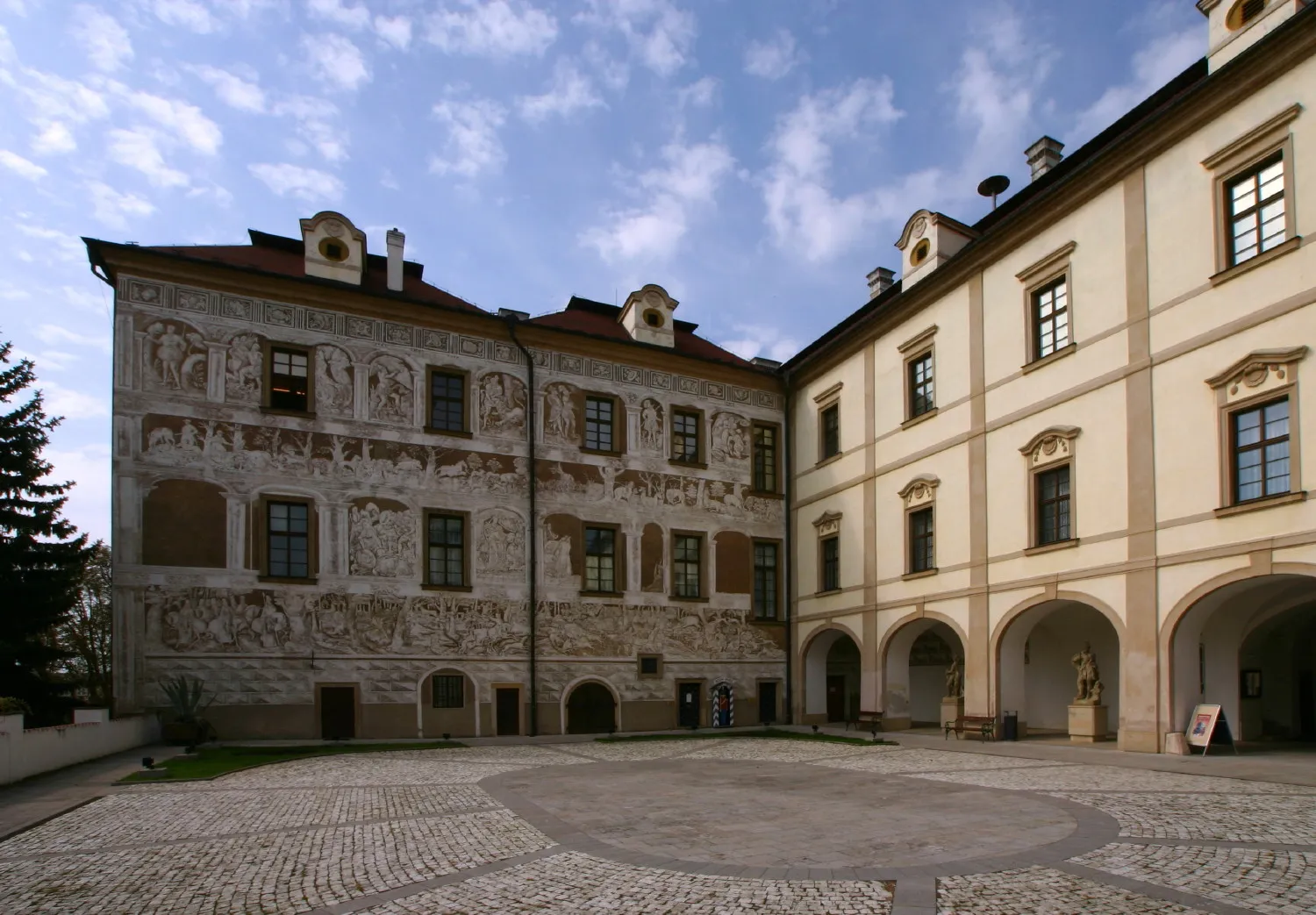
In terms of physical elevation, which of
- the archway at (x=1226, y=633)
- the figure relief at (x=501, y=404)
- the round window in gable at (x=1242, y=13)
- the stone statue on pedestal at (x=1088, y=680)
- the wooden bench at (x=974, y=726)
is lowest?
the wooden bench at (x=974, y=726)

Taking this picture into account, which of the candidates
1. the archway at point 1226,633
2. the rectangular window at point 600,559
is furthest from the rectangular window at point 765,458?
the archway at point 1226,633

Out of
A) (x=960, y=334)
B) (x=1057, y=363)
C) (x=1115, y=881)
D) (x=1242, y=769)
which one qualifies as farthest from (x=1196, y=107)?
(x=1115, y=881)

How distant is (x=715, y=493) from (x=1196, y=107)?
14.7 metres

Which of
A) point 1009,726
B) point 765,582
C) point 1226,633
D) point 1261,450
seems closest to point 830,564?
point 765,582

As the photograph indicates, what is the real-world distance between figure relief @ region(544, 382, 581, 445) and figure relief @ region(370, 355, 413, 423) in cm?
347

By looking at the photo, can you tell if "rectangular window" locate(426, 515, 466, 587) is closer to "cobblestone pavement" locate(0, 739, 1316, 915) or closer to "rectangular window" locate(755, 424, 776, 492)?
"rectangular window" locate(755, 424, 776, 492)

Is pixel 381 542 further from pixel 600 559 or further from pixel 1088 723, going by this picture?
pixel 1088 723

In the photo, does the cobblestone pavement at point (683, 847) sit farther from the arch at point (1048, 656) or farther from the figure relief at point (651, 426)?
the figure relief at point (651, 426)

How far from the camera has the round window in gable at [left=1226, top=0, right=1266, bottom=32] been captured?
15469 millimetres

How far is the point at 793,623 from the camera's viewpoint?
26812 millimetres

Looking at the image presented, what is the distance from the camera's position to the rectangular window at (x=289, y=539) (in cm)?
2108

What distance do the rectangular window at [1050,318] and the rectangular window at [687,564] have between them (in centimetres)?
1046

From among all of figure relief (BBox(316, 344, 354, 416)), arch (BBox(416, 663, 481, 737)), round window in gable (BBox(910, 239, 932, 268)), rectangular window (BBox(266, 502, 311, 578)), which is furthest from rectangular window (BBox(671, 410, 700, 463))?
rectangular window (BBox(266, 502, 311, 578))

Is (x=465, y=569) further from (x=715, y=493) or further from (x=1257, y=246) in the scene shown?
(x=1257, y=246)
